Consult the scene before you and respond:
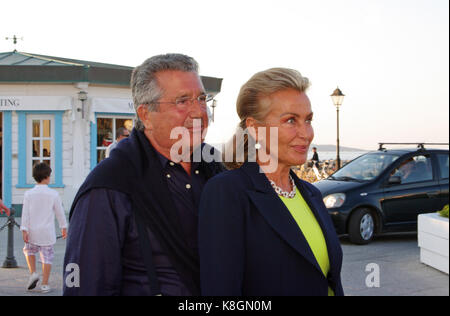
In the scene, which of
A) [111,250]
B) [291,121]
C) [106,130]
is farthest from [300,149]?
[106,130]

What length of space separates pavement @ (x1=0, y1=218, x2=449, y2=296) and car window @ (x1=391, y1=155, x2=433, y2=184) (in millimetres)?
1244

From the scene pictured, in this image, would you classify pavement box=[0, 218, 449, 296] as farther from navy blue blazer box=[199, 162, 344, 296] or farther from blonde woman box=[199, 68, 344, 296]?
navy blue blazer box=[199, 162, 344, 296]

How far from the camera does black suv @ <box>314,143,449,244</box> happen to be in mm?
9812

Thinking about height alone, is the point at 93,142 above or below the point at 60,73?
below

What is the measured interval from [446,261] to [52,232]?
5.34 meters

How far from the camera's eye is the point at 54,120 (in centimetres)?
1487

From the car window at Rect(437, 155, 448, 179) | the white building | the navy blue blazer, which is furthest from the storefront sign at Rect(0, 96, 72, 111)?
the navy blue blazer

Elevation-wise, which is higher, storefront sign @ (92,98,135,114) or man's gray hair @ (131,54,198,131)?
storefront sign @ (92,98,135,114)

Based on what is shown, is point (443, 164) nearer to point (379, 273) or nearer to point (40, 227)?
point (379, 273)

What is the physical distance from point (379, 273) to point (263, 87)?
5.52m

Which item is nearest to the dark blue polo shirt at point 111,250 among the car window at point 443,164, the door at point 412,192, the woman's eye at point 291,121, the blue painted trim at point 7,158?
the woman's eye at point 291,121

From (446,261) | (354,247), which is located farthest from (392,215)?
(446,261)

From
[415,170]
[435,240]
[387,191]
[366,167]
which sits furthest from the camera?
[366,167]
